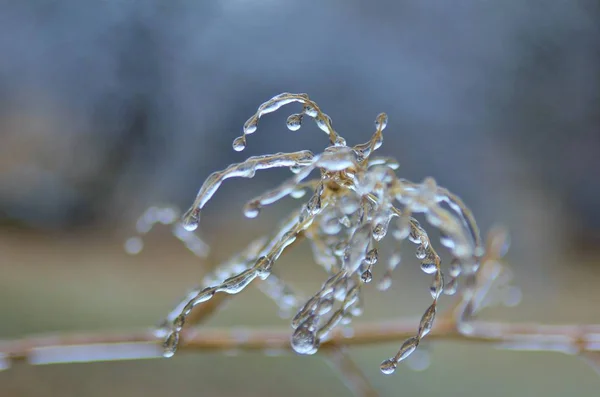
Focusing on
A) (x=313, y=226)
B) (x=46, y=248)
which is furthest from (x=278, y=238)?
(x=46, y=248)

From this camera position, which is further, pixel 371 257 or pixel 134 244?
pixel 134 244

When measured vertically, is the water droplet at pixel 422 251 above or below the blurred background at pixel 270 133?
below

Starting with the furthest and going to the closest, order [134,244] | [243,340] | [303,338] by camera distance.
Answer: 1. [134,244]
2. [243,340]
3. [303,338]

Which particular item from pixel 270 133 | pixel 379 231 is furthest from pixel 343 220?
pixel 270 133

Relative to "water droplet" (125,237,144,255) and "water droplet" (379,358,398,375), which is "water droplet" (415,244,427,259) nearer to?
"water droplet" (379,358,398,375)

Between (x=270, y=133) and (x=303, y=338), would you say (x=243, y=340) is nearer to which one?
(x=303, y=338)

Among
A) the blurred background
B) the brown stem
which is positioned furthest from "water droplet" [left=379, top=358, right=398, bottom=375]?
the blurred background

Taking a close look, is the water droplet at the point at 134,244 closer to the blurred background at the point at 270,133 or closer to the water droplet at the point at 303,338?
the blurred background at the point at 270,133

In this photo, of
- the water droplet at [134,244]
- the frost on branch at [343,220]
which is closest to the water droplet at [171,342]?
the frost on branch at [343,220]
